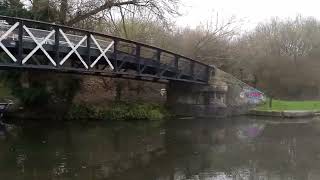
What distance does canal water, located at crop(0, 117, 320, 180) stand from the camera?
15.2 m

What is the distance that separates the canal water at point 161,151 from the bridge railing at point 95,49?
354 cm

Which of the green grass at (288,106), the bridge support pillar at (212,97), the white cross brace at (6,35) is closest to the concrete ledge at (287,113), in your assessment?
the green grass at (288,106)

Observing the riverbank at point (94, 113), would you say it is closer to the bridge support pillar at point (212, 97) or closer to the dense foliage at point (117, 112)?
the dense foliage at point (117, 112)

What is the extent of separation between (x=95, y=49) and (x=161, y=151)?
8.63 metres

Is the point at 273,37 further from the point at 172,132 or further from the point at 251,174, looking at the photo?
the point at 251,174

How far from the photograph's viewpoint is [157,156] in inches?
715

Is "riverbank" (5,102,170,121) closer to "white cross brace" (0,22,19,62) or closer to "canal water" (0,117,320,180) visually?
"canal water" (0,117,320,180)

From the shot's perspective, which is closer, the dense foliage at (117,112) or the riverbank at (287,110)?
the dense foliage at (117,112)

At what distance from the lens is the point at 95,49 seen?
83.7 ft

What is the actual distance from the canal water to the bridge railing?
3.54 m

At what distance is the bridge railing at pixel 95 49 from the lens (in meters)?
21.1

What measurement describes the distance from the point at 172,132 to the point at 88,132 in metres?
4.43

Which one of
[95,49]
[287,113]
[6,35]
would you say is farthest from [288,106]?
[6,35]

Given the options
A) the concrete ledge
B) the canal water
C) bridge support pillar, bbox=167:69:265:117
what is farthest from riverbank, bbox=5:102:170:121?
the concrete ledge
